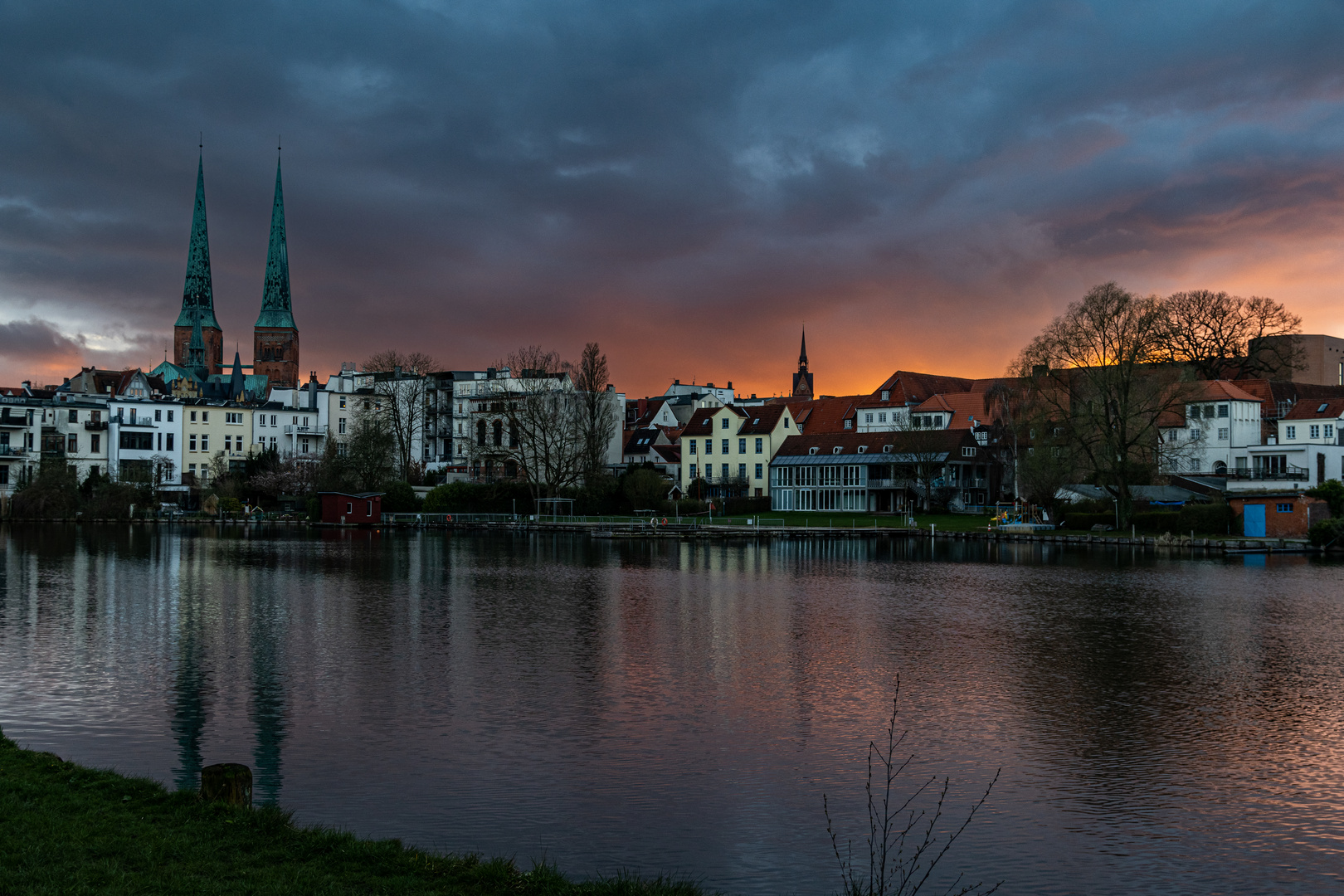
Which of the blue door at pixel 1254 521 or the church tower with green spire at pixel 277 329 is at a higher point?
the church tower with green spire at pixel 277 329

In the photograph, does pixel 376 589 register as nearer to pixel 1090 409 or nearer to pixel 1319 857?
pixel 1319 857

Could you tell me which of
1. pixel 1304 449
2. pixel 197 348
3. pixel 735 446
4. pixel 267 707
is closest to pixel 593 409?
pixel 735 446

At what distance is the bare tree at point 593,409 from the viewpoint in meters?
91.7

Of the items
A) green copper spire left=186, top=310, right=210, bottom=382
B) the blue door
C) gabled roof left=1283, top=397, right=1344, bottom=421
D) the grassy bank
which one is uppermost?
green copper spire left=186, top=310, right=210, bottom=382

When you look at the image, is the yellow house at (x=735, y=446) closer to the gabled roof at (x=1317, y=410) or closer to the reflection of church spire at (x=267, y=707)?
the gabled roof at (x=1317, y=410)

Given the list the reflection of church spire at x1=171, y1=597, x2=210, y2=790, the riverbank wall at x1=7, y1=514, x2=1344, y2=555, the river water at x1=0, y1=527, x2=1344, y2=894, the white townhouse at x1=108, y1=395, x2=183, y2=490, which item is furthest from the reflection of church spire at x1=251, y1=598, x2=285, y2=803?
the white townhouse at x1=108, y1=395, x2=183, y2=490

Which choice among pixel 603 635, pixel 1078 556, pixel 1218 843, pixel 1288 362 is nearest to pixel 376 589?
pixel 603 635

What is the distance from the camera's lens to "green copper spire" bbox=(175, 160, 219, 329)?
169625mm

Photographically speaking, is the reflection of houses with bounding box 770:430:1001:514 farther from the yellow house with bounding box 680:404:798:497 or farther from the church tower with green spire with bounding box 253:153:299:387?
the church tower with green spire with bounding box 253:153:299:387

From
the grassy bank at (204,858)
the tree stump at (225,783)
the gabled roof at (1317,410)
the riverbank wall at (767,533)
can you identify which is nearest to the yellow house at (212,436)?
the riverbank wall at (767,533)

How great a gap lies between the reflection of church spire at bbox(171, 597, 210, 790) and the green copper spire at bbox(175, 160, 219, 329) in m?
159

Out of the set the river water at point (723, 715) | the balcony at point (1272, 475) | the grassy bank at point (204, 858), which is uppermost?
the balcony at point (1272, 475)

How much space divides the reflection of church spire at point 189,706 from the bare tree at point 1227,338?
89998 mm

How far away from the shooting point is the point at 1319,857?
11.2m
